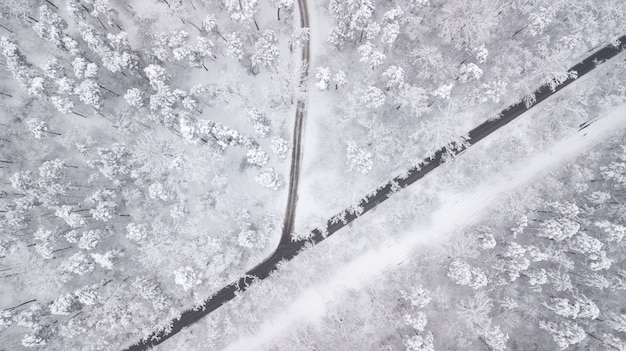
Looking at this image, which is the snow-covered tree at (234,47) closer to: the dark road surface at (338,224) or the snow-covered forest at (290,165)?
the snow-covered forest at (290,165)

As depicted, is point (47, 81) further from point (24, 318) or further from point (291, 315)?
point (291, 315)

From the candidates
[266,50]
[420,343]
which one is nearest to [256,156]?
[266,50]

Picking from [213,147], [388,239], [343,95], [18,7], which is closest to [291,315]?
[388,239]

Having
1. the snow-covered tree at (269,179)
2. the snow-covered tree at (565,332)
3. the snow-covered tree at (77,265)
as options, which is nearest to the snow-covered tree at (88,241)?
the snow-covered tree at (77,265)

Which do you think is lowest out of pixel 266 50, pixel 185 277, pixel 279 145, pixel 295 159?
pixel 185 277

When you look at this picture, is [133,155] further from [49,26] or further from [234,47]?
[49,26]

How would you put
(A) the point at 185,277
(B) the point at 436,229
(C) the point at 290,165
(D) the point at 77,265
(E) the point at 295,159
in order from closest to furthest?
(A) the point at 185,277 < (D) the point at 77,265 < (B) the point at 436,229 < (C) the point at 290,165 < (E) the point at 295,159
